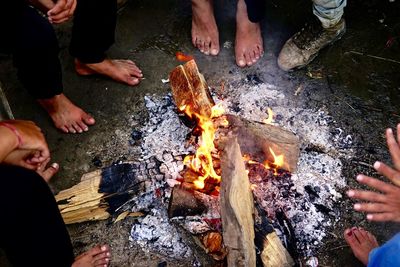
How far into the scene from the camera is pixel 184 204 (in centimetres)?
A: 274

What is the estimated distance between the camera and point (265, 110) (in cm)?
338

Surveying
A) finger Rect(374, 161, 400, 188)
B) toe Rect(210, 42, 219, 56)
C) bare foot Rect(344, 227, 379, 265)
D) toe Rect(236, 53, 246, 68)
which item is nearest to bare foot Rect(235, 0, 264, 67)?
toe Rect(236, 53, 246, 68)

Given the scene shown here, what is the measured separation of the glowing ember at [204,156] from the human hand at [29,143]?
0.92 m

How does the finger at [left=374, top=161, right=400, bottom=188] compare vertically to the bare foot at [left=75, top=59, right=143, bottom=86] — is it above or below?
above

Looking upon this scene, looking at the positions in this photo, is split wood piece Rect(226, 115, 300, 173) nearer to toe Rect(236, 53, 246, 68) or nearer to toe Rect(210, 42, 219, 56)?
toe Rect(236, 53, 246, 68)

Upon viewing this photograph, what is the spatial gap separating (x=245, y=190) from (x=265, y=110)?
0.93m

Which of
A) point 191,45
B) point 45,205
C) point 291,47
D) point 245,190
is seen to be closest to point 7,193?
point 45,205

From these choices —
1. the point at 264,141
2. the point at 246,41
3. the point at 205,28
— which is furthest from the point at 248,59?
the point at 264,141

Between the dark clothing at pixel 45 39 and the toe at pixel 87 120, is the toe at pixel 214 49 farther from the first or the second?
the toe at pixel 87 120

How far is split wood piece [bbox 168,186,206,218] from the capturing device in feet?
8.96

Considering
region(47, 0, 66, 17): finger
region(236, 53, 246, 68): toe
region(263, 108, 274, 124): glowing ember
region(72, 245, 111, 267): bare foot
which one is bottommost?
region(72, 245, 111, 267): bare foot

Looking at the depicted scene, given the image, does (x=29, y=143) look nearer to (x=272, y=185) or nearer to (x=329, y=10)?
(x=272, y=185)

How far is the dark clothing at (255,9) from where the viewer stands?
3.53 m

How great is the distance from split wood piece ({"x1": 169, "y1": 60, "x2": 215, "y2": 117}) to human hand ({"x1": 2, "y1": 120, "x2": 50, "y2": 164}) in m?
1.03
